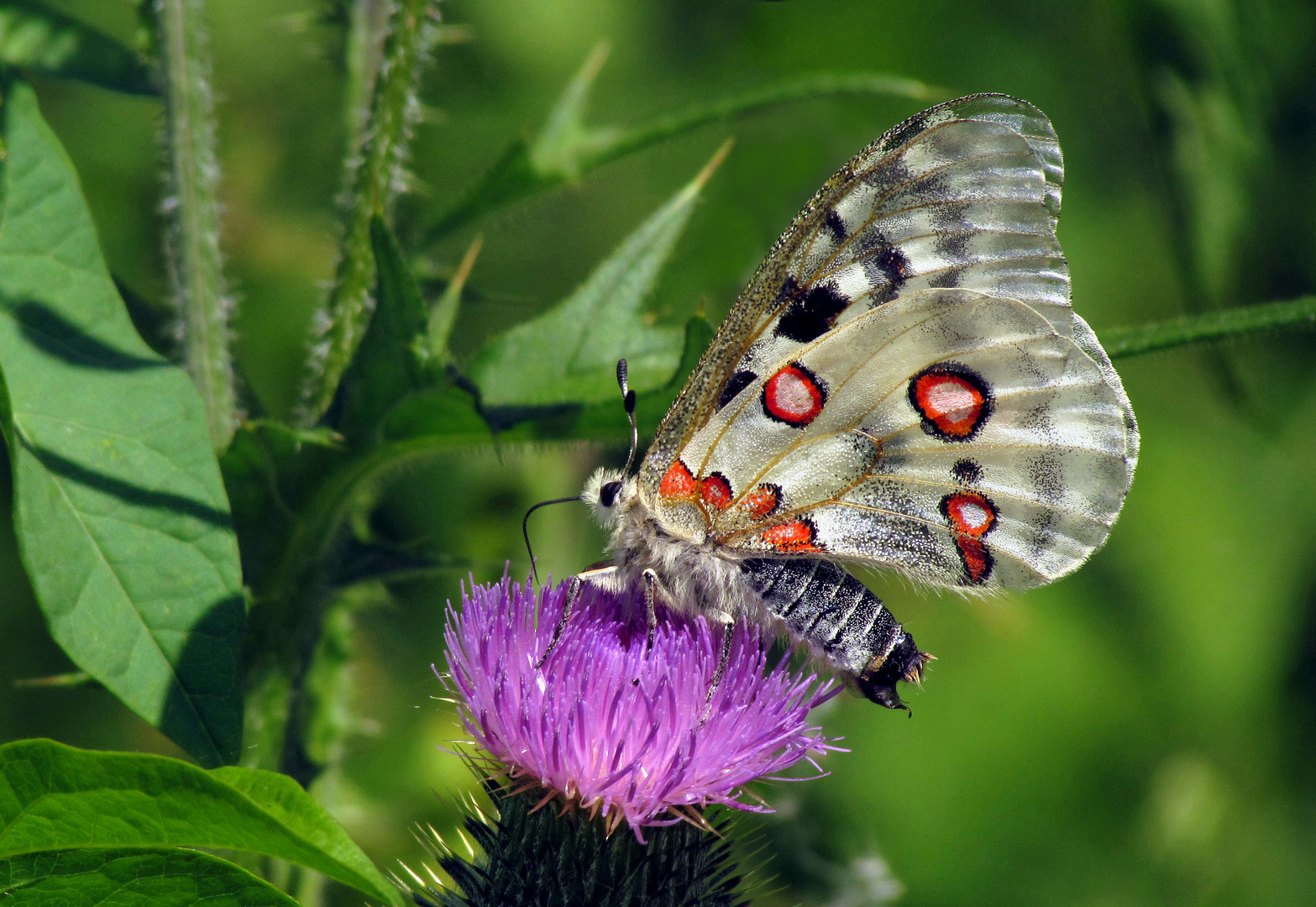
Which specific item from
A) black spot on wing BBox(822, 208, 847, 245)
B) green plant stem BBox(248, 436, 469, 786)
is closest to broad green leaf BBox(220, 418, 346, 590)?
green plant stem BBox(248, 436, 469, 786)

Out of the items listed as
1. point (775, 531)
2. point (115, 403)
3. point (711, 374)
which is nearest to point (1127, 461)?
point (775, 531)

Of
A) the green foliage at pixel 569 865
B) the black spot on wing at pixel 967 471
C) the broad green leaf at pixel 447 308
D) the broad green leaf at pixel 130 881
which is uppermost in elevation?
the broad green leaf at pixel 447 308

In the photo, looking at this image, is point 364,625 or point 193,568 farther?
point 364,625

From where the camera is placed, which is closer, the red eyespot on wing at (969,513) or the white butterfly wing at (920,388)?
the white butterfly wing at (920,388)

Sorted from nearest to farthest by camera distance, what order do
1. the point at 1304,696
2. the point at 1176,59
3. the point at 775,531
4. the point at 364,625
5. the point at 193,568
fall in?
the point at 193,568 → the point at 775,531 → the point at 1176,59 → the point at 364,625 → the point at 1304,696

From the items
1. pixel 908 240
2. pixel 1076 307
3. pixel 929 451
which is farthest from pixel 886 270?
pixel 1076 307

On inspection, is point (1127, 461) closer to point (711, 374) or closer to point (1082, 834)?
point (711, 374)

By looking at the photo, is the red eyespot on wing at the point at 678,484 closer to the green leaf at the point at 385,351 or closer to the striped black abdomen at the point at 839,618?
the striped black abdomen at the point at 839,618

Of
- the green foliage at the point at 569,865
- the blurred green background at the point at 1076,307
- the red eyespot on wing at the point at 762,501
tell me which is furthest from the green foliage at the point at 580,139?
the green foliage at the point at 569,865

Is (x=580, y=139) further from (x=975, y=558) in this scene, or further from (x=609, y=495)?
(x=975, y=558)
